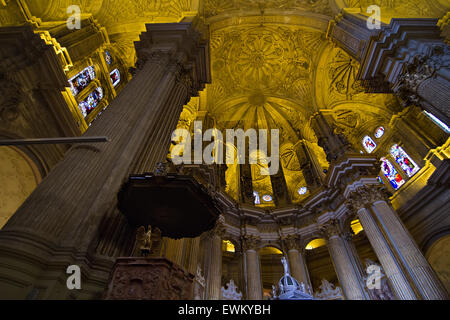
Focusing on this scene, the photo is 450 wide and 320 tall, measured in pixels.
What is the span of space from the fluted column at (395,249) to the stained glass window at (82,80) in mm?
13127

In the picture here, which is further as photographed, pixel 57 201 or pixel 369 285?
pixel 369 285

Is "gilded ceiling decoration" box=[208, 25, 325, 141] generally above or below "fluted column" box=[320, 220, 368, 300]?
above

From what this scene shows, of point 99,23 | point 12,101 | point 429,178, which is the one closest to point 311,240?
point 429,178

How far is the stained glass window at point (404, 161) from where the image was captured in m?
12.0

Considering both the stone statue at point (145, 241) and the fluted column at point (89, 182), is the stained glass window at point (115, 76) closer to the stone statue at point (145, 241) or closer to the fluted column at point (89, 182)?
the fluted column at point (89, 182)

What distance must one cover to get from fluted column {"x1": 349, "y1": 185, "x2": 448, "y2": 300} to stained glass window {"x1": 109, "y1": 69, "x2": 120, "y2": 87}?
43.8 ft

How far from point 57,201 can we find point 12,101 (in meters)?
6.67

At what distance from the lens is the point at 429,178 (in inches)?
392

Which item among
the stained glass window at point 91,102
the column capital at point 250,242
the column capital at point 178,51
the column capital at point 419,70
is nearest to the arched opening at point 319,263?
the column capital at point 250,242

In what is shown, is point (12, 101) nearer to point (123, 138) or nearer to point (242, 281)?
point (123, 138)

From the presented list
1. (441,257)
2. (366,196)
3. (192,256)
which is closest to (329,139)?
(366,196)

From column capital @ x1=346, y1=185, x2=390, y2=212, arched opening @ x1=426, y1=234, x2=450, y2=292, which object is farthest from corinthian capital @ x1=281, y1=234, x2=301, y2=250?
arched opening @ x1=426, y1=234, x2=450, y2=292

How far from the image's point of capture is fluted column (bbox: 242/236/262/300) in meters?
10.1

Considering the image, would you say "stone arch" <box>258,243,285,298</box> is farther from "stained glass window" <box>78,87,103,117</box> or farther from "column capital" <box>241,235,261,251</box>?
"stained glass window" <box>78,87,103,117</box>
